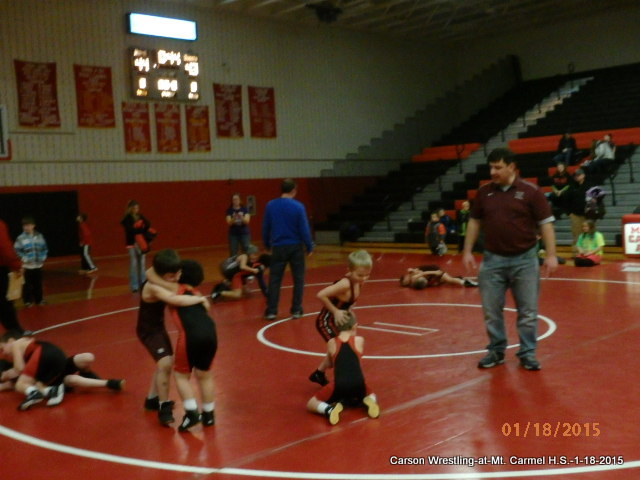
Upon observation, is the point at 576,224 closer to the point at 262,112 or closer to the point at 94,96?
the point at 262,112

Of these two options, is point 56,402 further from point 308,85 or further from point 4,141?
point 308,85

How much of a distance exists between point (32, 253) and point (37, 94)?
351 inches

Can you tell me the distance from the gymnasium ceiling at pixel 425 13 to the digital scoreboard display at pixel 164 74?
2292 mm

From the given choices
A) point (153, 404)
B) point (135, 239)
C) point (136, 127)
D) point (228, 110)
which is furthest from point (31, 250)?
point (228, 110)

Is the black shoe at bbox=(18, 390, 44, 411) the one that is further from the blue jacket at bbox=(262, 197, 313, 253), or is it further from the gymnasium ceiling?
the gymnasium ceiling

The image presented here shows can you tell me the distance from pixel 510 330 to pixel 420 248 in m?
12.3

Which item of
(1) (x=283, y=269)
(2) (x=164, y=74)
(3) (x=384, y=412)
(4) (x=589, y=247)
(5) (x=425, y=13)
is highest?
(5) (x=425, y=13)

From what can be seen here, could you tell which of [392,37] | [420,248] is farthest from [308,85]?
[420,248]

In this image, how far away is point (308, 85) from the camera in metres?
25.9

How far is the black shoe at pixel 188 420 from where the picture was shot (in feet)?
17.4

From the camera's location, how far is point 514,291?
21.9 ft

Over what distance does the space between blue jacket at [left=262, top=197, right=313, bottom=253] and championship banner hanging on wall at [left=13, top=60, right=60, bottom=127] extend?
1228 centimetres

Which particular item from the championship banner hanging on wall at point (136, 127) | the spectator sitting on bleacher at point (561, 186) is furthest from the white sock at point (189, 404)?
the championship banner hanging on wall at point (136, 127)

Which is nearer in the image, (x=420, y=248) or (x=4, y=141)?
(x=4, y=141)
